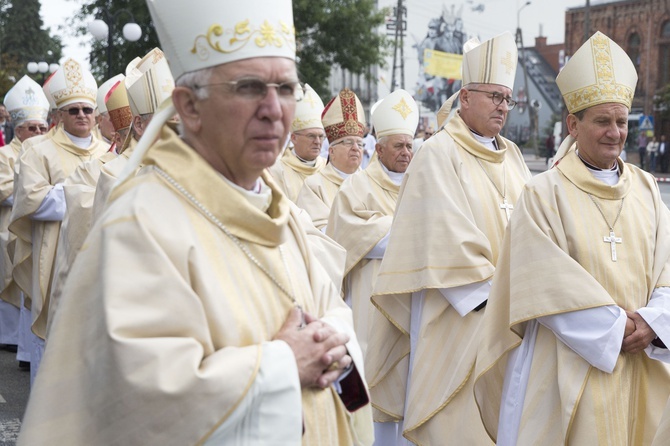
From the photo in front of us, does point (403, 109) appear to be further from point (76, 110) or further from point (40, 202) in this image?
point (40, 202)

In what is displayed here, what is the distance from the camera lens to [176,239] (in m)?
2.35

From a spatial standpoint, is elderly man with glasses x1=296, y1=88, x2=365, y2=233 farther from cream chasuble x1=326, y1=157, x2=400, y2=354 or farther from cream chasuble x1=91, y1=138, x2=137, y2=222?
cream chasuble x1=91, y1=138, x2=137, y2=222

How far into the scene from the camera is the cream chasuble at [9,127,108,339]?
305 inches

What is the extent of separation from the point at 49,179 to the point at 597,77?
196 inches

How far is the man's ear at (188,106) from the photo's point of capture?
252 cm

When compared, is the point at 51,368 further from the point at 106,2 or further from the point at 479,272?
the point at 106,2

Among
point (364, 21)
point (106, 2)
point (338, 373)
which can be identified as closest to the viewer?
point (338, 373)

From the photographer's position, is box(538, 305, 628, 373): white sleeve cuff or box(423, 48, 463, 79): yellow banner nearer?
box(538, 305, 628, 373): white sleeve cuff

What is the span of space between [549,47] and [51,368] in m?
61.6

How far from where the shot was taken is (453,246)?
17.6ft

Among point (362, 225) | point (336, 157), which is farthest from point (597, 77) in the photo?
point (336, 157)

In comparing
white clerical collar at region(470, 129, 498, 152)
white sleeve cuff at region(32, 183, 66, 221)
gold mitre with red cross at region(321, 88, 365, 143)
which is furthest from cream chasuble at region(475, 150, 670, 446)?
white sleeve cuff at region(32, 183, 66, 221)

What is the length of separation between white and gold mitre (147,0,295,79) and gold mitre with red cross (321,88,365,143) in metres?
5.82

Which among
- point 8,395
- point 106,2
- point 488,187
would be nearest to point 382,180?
point 488,187
